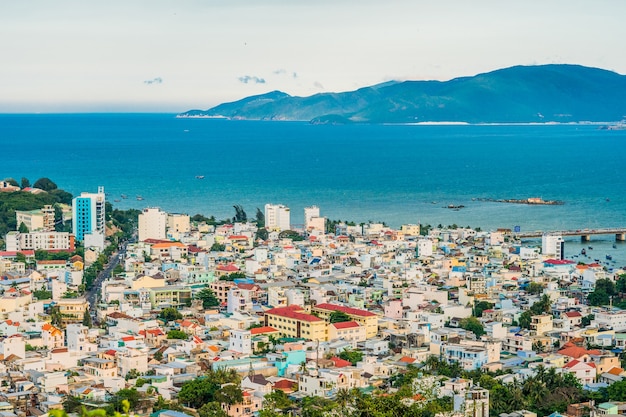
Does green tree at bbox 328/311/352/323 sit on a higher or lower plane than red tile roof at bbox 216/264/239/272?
lower

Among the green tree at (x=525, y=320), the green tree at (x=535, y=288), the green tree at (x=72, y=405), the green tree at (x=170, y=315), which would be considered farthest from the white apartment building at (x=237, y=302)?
the green tree at (x=72, y=405)

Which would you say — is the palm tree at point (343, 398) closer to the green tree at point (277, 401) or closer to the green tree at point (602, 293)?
the green tree at point (277, 401)

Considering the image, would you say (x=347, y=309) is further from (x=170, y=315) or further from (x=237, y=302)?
(x=170, y=315)

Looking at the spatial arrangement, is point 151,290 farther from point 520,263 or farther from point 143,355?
point 520,263

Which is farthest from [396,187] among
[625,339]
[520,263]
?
[625,339]

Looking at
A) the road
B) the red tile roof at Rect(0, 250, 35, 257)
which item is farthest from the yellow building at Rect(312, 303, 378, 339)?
the red tile roof at Rect(0, 250, 35, 257)

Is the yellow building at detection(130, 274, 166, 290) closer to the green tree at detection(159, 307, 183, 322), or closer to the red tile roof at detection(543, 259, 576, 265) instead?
the green tree at detection(159, 307, 183, 322)

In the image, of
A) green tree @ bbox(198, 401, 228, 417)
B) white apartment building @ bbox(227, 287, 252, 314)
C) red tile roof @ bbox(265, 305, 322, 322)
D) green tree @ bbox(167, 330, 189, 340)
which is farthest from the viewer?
white apartment building @ bbox(227, 287, 252, 314)
